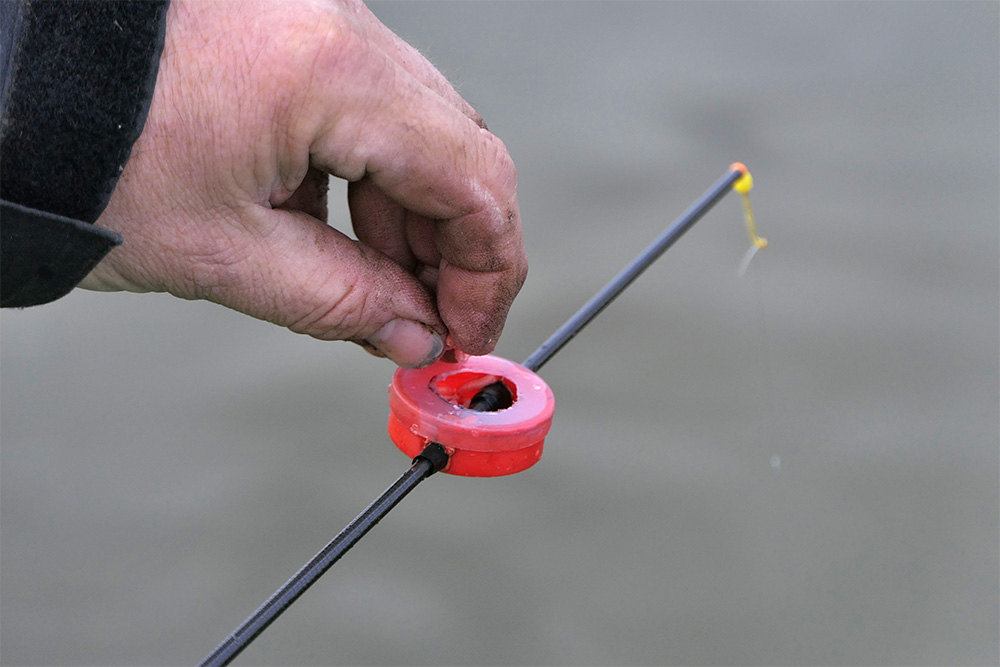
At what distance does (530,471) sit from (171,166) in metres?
0.79

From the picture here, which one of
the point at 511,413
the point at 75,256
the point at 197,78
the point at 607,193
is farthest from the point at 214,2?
the point at 607,193

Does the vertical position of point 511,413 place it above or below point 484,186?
below

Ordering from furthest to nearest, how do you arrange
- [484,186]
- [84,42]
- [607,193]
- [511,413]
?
1. [607,193]
2. [511,413]
3. [484,186]
4. [84,42]

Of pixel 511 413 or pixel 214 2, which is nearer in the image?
pixel 214 2

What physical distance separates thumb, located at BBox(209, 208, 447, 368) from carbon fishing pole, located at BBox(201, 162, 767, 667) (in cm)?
5

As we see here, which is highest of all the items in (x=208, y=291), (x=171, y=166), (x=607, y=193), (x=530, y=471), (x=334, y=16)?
(x=334, y=16)

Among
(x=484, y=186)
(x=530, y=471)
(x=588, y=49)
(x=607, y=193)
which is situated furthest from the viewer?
(x=588, y=49)

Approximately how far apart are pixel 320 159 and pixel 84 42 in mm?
164

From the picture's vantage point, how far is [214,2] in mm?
639

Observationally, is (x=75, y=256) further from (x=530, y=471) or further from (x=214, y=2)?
(x=530, y=471)

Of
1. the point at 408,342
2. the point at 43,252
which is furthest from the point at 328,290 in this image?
the point at 43,252

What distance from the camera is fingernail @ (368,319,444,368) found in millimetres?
808

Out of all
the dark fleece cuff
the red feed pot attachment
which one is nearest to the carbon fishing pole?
the red feed pot attachment

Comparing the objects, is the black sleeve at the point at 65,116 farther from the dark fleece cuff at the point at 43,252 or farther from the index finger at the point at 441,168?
the index finger at the point at 441,168
